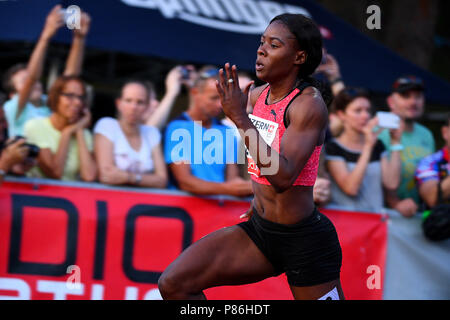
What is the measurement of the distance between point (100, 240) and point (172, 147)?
0.88 metres

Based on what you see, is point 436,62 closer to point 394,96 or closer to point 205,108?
point 394,96

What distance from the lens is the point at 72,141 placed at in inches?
201

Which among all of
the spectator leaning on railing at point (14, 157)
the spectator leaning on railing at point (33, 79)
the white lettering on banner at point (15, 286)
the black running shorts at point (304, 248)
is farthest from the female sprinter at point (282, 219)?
the spectator leaning on railing at point (33, 79)

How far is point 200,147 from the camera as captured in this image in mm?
5074

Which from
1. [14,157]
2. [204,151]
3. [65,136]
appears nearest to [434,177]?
[204,151]

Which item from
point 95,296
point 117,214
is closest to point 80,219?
point 117,214

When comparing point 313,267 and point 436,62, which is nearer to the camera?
point 313,267

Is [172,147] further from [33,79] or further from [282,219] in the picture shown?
[282,219]

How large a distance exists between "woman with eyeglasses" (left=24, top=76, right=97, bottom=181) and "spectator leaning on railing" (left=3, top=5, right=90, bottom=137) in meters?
0.23

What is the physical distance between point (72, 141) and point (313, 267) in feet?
7.98

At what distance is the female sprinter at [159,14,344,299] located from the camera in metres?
3.29

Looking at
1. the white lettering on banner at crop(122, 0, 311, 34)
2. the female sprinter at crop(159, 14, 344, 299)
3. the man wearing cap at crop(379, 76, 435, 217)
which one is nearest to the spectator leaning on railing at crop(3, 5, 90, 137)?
the white lettering on banner at crop(122, 0, 311, 34)

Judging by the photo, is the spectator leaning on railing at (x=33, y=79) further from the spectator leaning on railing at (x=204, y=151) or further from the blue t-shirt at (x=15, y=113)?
the spectator leaning on railing at (x=204, y=151)
